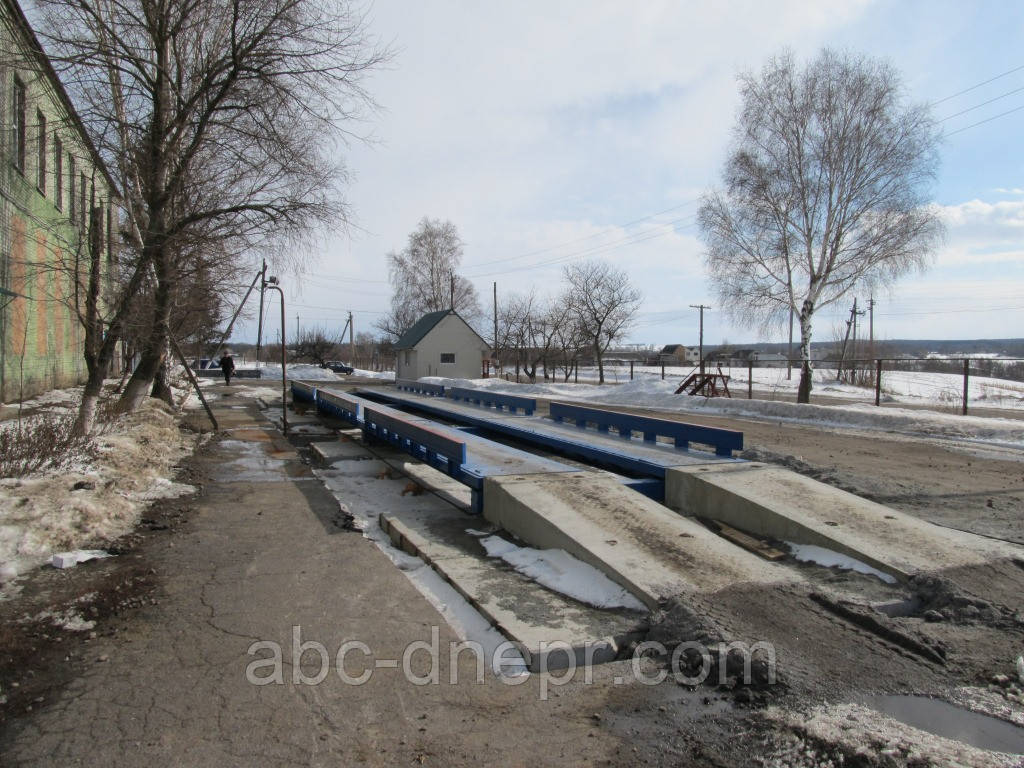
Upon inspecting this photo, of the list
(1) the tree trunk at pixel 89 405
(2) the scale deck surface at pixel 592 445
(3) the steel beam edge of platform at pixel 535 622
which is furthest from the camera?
(1) the tree trunk at pixel 89 405

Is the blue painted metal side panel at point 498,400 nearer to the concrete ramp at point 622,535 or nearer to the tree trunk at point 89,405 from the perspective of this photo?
the tree trunk at point 89,405

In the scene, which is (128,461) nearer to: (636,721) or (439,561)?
(439,561)

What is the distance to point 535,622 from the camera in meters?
4.05

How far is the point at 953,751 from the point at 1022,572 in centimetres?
279

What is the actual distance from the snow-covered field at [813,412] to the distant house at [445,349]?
1899cm

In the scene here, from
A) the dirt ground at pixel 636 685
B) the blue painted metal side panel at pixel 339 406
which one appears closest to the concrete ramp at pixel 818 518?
the dirt ground at pixel 636 685

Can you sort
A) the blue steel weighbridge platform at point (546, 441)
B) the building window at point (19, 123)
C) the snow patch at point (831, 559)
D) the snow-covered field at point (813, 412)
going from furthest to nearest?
the building window at point (19, 123) → the snow-covered field at point (813, 412) → the blue steel weighbridge platform at point (546, 441) → the snow patch at point (831, 559)

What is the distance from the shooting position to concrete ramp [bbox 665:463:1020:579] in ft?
16.2

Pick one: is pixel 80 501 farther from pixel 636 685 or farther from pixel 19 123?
pixel 19 123

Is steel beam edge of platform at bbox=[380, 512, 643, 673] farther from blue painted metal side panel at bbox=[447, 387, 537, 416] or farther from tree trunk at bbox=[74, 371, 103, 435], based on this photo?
blue painted metal side panel at bbox=[447, 387, 537, 416]

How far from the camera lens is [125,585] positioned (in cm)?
481

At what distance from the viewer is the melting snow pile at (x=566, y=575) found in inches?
170

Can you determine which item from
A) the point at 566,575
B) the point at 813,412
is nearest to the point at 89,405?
the point at 566,575

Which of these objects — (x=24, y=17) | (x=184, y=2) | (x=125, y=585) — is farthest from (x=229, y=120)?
(x=125, y=585)
